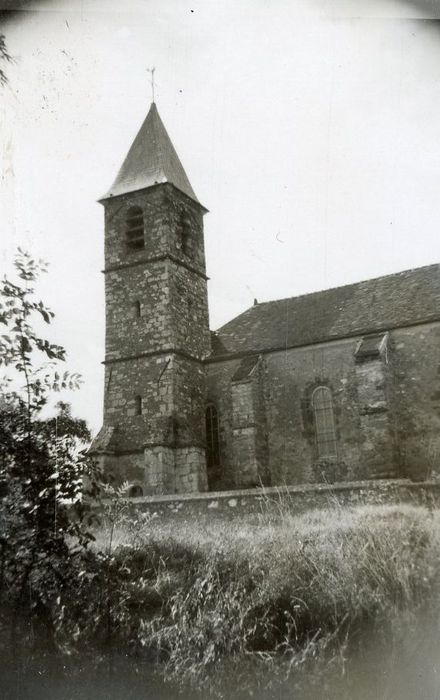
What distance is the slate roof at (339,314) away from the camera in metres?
20.8

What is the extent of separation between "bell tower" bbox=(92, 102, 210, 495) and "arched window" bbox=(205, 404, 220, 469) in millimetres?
511

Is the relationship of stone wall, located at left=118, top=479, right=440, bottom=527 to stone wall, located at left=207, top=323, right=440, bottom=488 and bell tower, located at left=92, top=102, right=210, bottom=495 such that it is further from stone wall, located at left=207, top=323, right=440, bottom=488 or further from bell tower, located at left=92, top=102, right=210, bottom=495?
bell tower, located at left=92, top=102, right=210, bottom=495

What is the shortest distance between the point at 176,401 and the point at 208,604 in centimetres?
1233

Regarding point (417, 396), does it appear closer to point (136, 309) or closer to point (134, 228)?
point (136, 309)

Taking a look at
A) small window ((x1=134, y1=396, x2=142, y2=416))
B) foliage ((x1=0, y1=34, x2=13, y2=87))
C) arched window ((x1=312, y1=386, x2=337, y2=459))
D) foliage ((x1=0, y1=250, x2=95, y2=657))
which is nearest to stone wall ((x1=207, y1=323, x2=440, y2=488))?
arched window ((x1=312, y1=386, x2=337, y2=459))

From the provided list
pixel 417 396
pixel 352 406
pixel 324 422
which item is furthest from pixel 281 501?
pixel 324 422

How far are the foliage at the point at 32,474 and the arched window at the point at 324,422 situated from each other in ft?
45.5

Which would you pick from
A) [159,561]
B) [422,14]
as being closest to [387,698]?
[159,561]

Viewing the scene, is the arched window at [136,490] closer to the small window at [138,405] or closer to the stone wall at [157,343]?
the stone wall at [157,343]

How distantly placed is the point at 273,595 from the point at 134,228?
17.3m

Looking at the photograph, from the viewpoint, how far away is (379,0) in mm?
8680

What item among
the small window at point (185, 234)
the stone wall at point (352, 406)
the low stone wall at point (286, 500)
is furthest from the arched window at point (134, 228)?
the low stone wall at point (286, 500)

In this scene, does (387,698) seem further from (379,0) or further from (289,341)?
(289,341)

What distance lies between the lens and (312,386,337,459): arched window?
67.8ft
